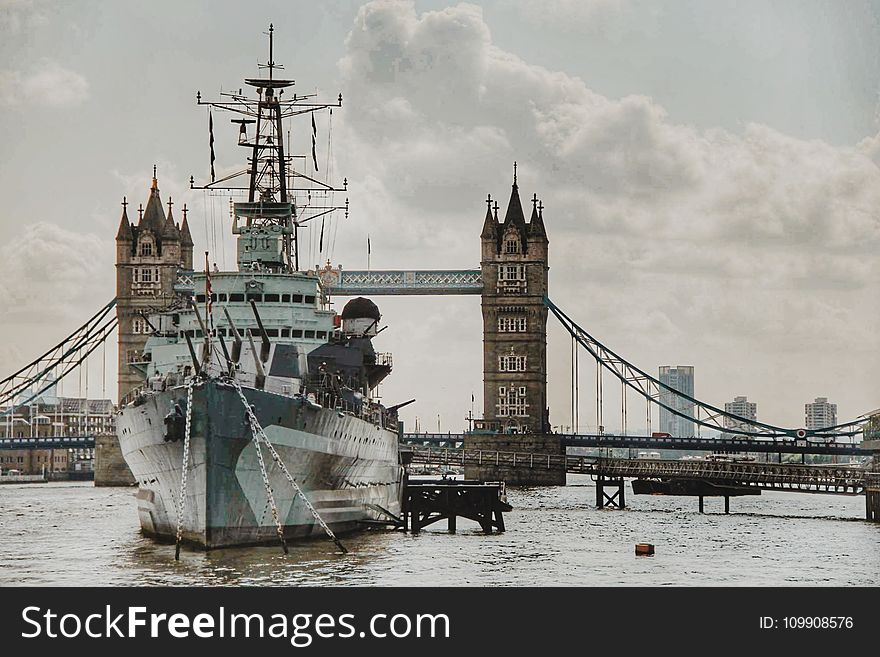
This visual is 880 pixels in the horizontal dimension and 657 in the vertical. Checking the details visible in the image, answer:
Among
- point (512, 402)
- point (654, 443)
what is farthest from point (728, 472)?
point (512, 402)

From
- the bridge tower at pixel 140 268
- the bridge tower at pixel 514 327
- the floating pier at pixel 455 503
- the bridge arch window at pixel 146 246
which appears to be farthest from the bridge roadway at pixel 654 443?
the floating pier at pixel 455 503

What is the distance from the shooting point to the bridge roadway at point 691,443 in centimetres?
11688

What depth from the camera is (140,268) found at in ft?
470

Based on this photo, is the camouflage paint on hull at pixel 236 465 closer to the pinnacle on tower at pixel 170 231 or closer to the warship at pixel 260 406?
the warship at pixel 260 406

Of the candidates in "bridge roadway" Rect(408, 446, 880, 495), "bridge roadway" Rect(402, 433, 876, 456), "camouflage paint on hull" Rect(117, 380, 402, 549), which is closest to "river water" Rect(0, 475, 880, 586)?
"camouflage paint on hull" Rect(117, 380, 402, 549)

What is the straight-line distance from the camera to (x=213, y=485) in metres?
44.1

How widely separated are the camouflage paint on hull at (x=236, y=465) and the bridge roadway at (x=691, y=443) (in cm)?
6512

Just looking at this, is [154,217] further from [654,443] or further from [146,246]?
[654,443]

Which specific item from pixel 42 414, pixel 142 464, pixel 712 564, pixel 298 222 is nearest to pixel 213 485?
pixel 142 464

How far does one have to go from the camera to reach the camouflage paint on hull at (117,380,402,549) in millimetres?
44188

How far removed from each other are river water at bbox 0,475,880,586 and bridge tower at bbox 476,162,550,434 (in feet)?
190

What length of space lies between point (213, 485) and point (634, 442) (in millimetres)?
91443

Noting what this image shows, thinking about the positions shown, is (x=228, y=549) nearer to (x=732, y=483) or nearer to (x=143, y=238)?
(x=732, y=483)

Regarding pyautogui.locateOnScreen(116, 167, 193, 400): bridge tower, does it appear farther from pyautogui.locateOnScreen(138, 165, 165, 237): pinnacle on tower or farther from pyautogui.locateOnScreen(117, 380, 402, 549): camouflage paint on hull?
pyautogui.locateOnScreen(117, 380, 402, 549): camouflage paint on hull
